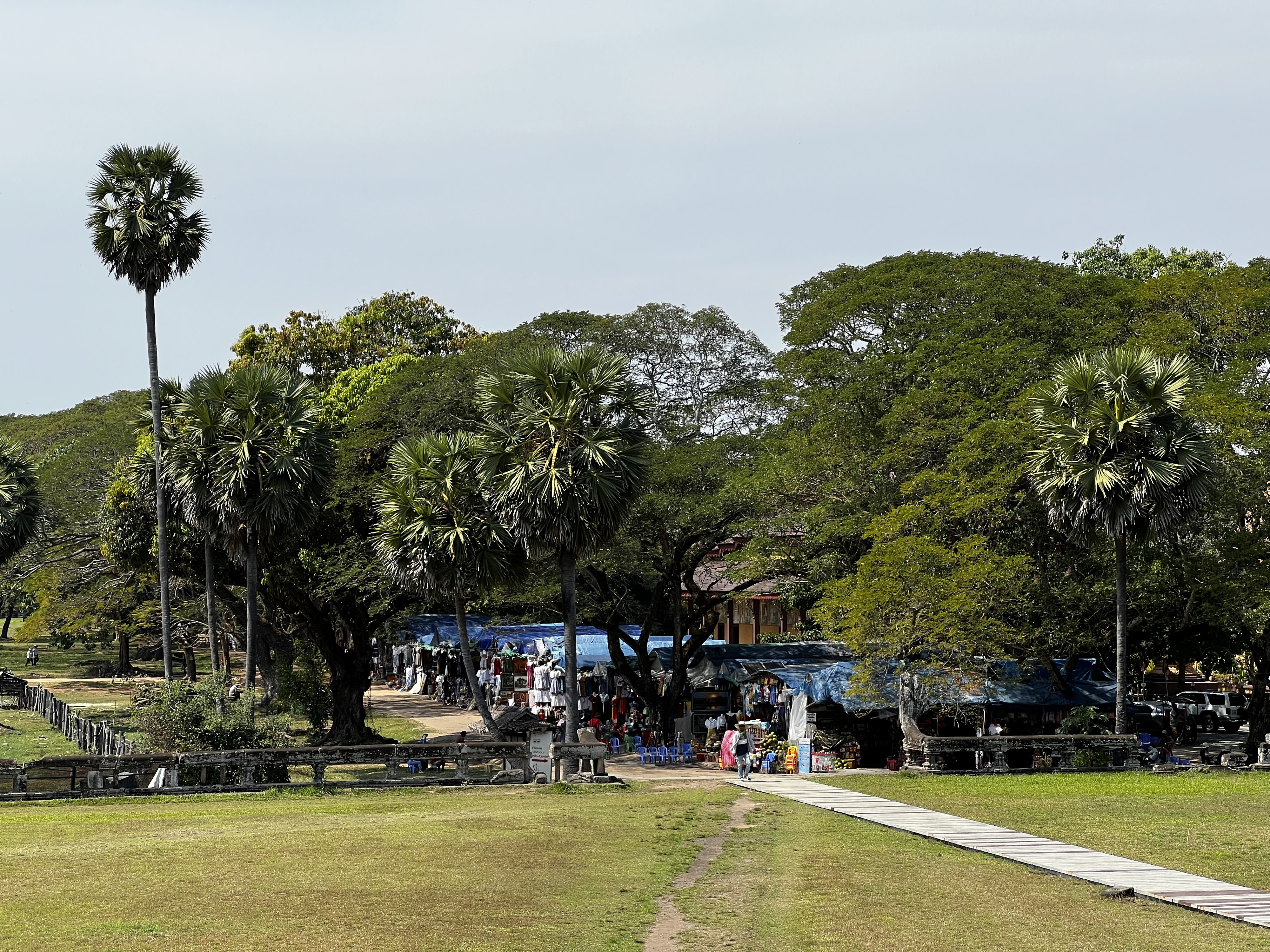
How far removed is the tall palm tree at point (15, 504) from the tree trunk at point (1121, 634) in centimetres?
3869

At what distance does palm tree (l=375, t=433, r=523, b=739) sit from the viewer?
31922 mm

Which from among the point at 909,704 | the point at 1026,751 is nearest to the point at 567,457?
the point at 909,704

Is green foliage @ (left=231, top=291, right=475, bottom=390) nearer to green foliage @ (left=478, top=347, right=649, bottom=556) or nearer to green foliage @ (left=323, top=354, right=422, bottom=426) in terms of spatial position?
green foliage @ (left=323, top=354, right=422, bottom=426)

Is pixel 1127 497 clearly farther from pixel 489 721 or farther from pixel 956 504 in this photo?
pixel 489 721

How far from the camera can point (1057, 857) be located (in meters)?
19.3

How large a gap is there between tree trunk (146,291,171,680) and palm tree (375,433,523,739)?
722 cm

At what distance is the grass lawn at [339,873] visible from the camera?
13242 millimetres

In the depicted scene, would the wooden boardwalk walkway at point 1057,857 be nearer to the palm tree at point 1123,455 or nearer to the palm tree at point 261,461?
the palm tree at point 1123,455

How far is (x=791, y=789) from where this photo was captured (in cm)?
2902

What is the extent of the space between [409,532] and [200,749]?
6876mm

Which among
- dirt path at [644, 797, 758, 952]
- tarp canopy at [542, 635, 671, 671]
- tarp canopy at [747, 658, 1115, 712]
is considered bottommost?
dirt path at [644, 797, 758, 952]

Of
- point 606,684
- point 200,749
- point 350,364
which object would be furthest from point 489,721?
point 350,364

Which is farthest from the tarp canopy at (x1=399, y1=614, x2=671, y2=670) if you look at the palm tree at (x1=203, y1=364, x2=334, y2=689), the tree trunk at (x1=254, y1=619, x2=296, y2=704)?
the palm tree at (x1=203, y1=364, x2=334, y2=689)

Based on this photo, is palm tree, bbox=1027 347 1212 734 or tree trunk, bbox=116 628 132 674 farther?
tree trunk, bbox=116 628 132 674
